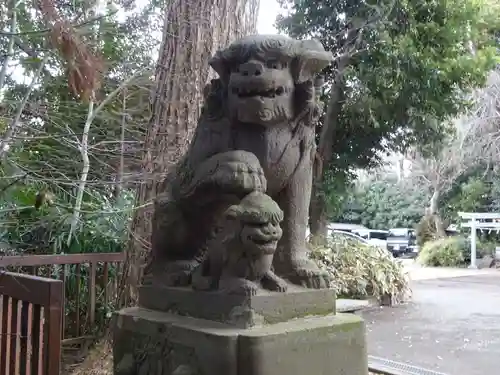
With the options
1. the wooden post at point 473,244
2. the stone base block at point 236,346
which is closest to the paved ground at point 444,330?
the stone base block at point 236,346

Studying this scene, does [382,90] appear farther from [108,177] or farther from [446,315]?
[108,177]

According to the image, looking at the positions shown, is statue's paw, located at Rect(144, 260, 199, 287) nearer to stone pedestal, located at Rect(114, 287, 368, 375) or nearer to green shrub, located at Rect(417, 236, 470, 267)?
stone pedestal, located at Rect(114, 287, 368, 375)

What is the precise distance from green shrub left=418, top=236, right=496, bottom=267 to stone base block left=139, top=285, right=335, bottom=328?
Result: 13.0m

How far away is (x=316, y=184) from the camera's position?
8031mm

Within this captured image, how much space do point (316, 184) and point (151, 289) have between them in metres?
5.94

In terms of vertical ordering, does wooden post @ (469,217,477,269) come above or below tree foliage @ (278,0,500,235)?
below

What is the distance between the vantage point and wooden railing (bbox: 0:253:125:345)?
4.38 metres

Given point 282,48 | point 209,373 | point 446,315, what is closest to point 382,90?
point 446,315

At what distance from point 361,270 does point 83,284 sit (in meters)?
4.02

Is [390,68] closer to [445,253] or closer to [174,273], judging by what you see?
[174,273]

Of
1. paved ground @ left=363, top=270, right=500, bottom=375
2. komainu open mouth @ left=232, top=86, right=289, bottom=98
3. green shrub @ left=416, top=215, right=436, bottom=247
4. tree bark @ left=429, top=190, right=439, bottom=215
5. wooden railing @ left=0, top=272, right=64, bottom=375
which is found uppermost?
tree bark @ left=429, top=190, right=439, bottom=215

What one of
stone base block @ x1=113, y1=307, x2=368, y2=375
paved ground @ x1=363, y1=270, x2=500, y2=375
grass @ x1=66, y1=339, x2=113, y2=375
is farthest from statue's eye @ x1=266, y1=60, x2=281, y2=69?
paved ground @ x1=363, y1=270, x2=500, y2=375

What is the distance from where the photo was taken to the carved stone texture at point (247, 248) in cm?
183

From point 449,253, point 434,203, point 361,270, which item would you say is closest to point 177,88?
point 361,270
